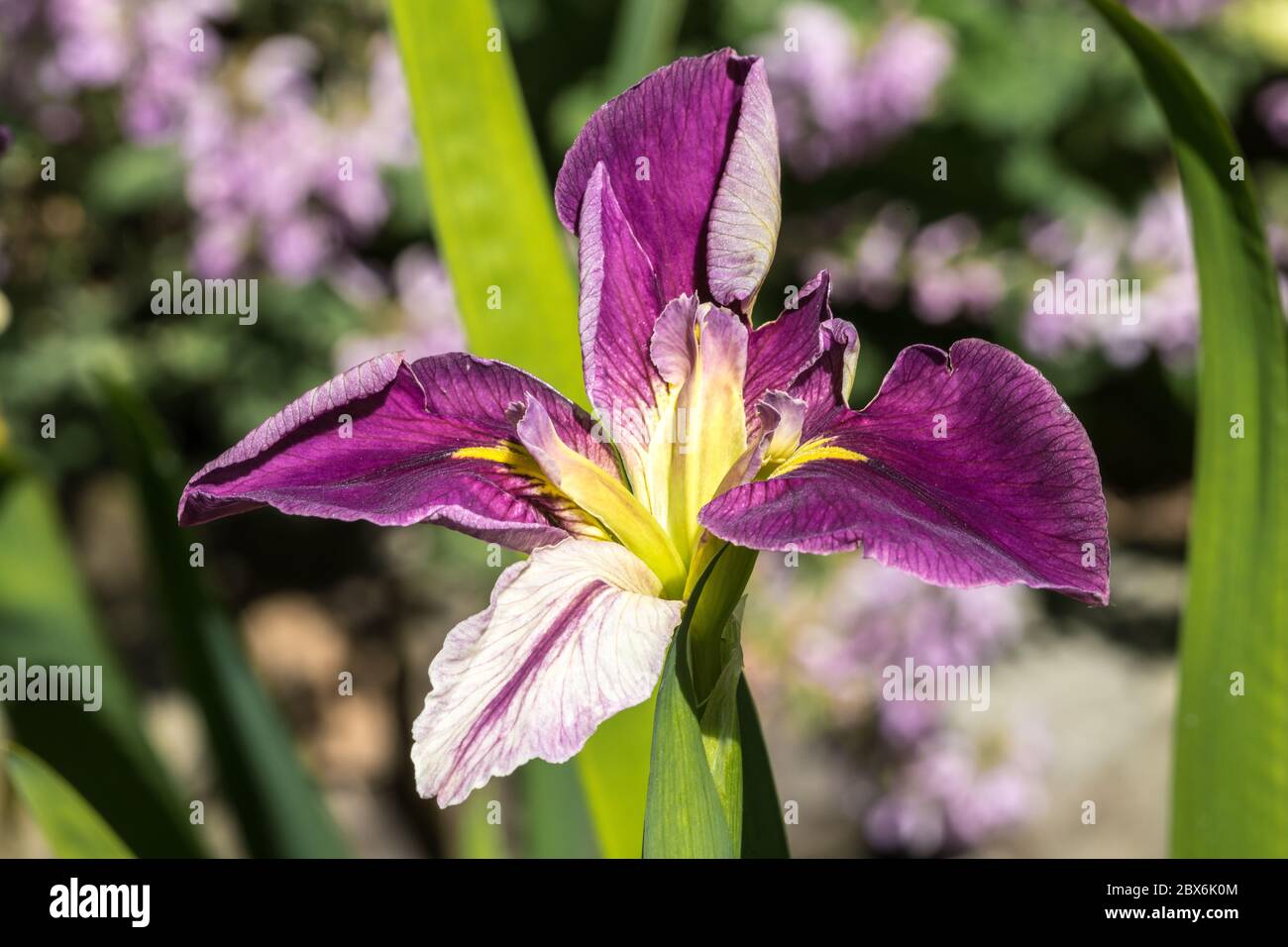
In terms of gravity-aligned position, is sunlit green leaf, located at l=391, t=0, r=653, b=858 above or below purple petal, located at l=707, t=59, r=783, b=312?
above

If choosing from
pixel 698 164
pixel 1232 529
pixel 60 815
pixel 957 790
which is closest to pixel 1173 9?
pixel 957 790

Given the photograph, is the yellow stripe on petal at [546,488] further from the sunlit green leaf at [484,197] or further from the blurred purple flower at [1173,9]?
the blurred purple flower at [1173,9]

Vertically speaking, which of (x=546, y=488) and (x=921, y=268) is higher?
(x=921, y=268)

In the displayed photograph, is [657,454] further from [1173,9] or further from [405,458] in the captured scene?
[1173,9]

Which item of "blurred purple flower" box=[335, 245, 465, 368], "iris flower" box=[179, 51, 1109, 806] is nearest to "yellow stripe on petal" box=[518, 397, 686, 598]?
"iris flower" box=[179, 51, 1109, 806]

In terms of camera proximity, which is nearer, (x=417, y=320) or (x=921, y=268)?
(x=417, y=320)

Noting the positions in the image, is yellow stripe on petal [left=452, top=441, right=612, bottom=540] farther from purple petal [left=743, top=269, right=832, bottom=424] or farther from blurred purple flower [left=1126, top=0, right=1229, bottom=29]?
blurred purple flower [left=1126, top=0, right=1229, bottom=29]
